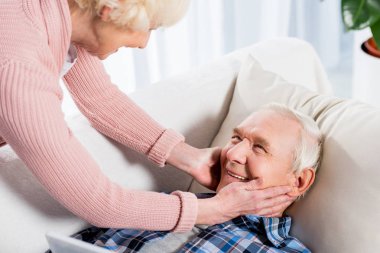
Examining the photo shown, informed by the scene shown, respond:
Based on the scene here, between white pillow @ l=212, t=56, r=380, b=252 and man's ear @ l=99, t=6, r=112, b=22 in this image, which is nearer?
man's ear @ l=99, t=6, r=112, b=22

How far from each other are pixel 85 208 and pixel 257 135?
1.59 feet

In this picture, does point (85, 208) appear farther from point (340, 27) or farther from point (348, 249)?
point (340, 27)

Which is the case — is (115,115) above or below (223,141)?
above

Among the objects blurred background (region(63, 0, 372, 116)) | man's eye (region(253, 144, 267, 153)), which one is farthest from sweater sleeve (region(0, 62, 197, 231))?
blurred background (region(63, 0, 372, 116))

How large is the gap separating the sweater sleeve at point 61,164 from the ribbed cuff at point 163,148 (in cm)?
25

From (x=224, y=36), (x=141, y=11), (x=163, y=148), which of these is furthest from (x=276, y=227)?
(x=224, y=36)

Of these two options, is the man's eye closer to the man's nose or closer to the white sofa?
the man's nose

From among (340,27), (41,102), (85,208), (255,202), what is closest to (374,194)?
(255,202)

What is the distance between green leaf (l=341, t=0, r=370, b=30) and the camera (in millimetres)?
1127

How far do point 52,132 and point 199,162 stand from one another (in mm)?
549

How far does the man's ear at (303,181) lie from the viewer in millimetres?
1475

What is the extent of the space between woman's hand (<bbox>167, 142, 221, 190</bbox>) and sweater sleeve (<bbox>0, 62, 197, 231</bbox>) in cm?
26

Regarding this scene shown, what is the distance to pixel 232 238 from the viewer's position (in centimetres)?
146

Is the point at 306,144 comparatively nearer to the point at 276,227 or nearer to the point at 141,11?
the point at 276,227
